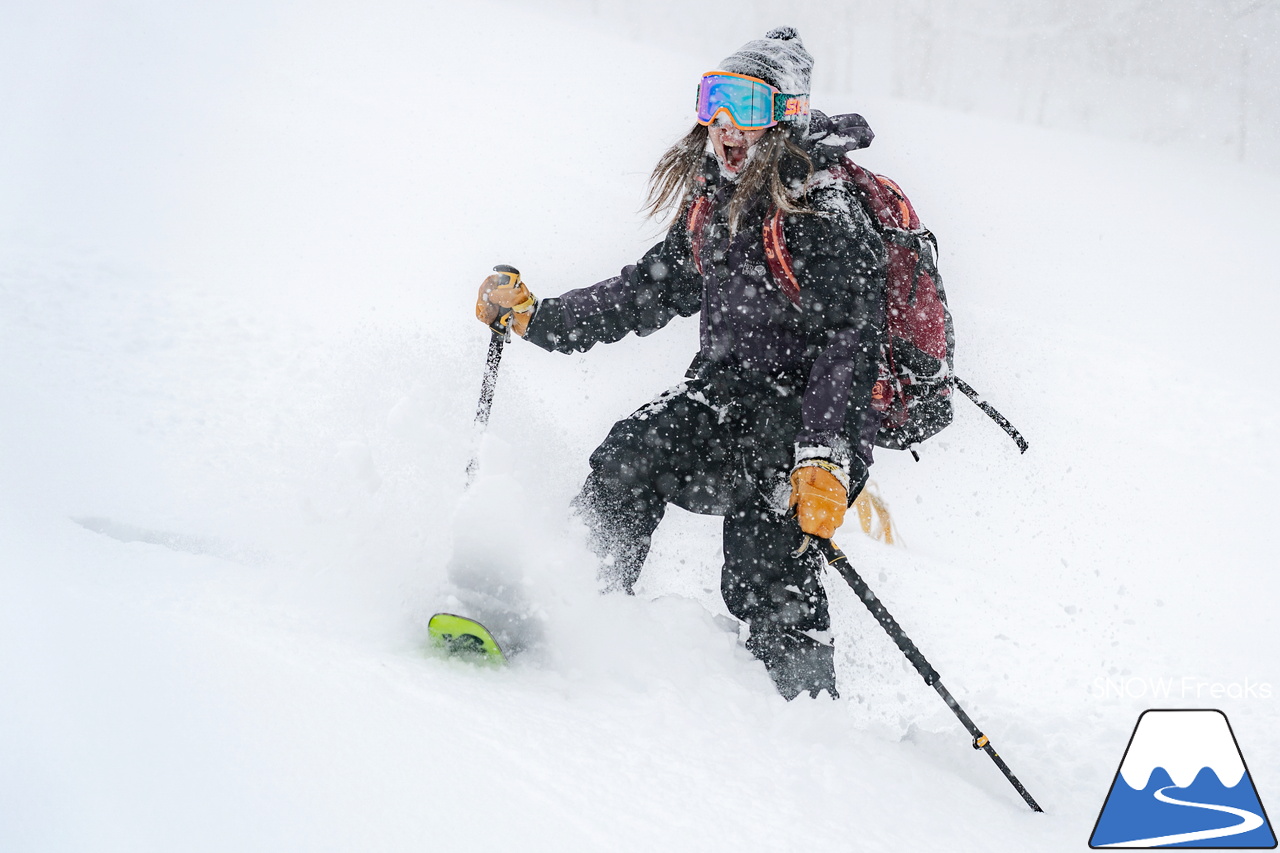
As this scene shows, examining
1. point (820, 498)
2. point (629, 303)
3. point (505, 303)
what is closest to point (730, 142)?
point (629, 303)

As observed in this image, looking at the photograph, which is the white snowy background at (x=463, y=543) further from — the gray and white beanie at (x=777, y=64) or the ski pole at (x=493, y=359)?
the gray and white beanie at (x=777, y=64)

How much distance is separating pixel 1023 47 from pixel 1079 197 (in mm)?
35209

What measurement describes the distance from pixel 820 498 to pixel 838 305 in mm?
615

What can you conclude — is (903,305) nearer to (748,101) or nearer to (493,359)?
(748,101)

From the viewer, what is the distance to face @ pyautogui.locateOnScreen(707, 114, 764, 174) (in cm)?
273

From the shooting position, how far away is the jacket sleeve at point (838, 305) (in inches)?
105

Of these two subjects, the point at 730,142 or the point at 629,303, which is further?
the point at 629,303

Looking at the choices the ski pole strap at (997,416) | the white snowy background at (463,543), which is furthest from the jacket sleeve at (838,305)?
the white snowy background at (463,543)

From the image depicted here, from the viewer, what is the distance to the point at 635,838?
1.79 meters

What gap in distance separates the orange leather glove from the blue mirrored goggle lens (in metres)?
1.10

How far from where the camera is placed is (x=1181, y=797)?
2.59 metres

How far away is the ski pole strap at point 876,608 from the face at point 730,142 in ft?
4.16

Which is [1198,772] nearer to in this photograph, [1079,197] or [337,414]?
[337,414]

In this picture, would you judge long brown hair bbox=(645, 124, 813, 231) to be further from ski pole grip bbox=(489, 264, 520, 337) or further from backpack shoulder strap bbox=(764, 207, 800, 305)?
ski pole grip bbox=(489, 264, 520, 337)
